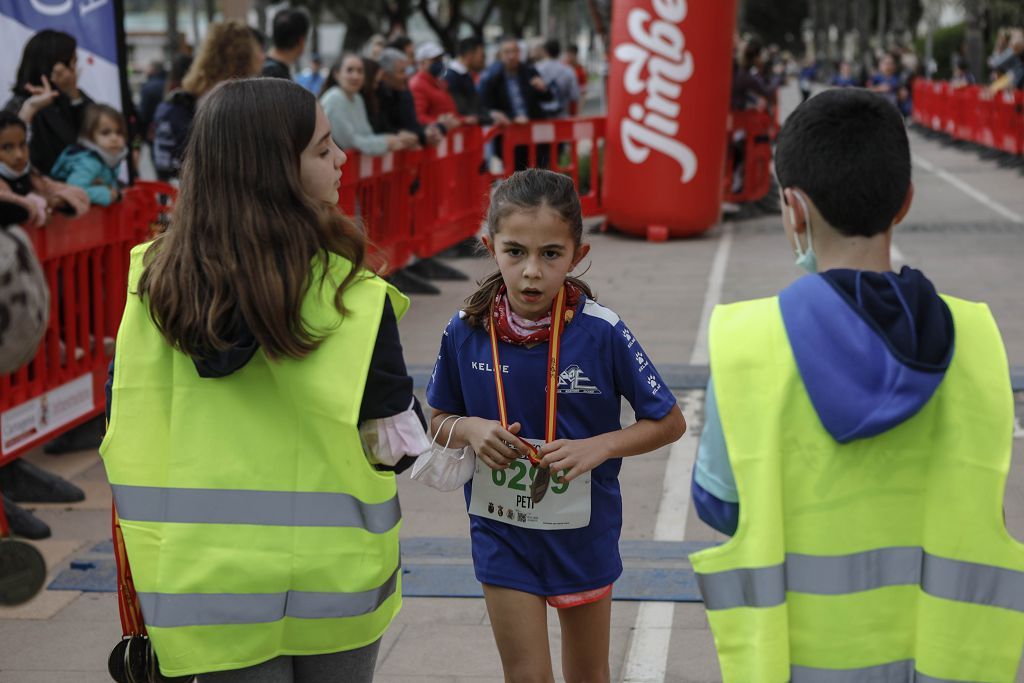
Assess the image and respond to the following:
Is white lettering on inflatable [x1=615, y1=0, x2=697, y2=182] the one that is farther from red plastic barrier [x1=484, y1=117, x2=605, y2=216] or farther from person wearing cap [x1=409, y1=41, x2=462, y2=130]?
person wearing cap [x1=409, y1=41, x2=462, y2=130]

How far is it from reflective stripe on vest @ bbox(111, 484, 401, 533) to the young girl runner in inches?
23.5

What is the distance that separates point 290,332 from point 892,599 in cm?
108

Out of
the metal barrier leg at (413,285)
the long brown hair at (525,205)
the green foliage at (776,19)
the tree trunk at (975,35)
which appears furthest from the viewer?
the green foliage at (776,19)

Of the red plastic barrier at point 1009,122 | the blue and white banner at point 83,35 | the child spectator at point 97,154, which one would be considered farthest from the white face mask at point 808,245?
the red plastic barrier at point 1009,122

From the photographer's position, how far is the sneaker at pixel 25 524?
18.4 feet

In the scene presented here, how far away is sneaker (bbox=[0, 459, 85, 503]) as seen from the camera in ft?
19.9

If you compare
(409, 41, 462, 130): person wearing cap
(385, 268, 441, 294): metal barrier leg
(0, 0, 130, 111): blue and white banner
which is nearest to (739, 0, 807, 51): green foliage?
(409, 41, 462, 130): person wearing cap

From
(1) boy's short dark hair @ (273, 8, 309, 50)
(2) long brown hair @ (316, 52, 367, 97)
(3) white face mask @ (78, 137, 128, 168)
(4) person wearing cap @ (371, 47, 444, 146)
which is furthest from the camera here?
(4) person wearing cap @ (371, 47, 444, 146)

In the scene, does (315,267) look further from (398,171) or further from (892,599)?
(398,171)

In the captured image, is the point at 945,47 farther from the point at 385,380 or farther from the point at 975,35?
the point at 385,380

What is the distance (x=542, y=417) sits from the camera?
3.12 metres

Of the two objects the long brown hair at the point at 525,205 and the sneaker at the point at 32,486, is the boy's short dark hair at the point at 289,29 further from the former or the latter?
the long brown hair at the point at 525,205

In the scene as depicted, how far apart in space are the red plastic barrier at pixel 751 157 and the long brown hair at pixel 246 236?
14881 mm

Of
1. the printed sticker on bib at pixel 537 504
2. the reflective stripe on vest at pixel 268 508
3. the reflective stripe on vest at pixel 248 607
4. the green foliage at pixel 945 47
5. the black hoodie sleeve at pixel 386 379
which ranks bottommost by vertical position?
the green foliage at pixel 945 47
